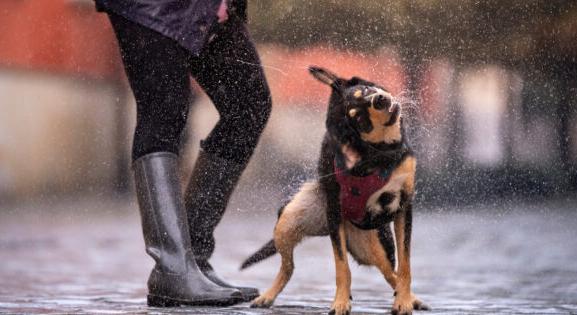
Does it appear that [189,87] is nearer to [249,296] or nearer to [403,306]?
[249,296]

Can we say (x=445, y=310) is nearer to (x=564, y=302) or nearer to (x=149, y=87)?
(x=564, y=302)

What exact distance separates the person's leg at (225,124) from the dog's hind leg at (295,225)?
0.40 ft

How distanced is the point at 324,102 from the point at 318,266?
4.78 metres

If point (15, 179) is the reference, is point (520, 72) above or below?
above

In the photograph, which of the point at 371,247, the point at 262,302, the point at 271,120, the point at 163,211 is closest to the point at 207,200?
the point at 163,211

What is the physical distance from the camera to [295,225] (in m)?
5.10

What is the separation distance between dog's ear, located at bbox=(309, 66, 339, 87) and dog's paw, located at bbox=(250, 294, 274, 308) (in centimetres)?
100

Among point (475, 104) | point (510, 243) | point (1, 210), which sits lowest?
point (510, 243)

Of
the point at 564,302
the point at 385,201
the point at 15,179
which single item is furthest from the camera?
the point at 15,179

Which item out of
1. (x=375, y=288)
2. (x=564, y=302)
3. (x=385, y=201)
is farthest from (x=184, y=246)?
(x=375, y=288)

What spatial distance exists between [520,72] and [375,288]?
14538 millimetres

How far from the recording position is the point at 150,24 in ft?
15.8

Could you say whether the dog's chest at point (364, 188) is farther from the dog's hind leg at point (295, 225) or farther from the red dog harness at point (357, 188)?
the dog's hind leg at point (295, 225)

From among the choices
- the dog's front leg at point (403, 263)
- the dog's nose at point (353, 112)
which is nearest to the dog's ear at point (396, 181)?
the dog's front leg at point (403, 263)
